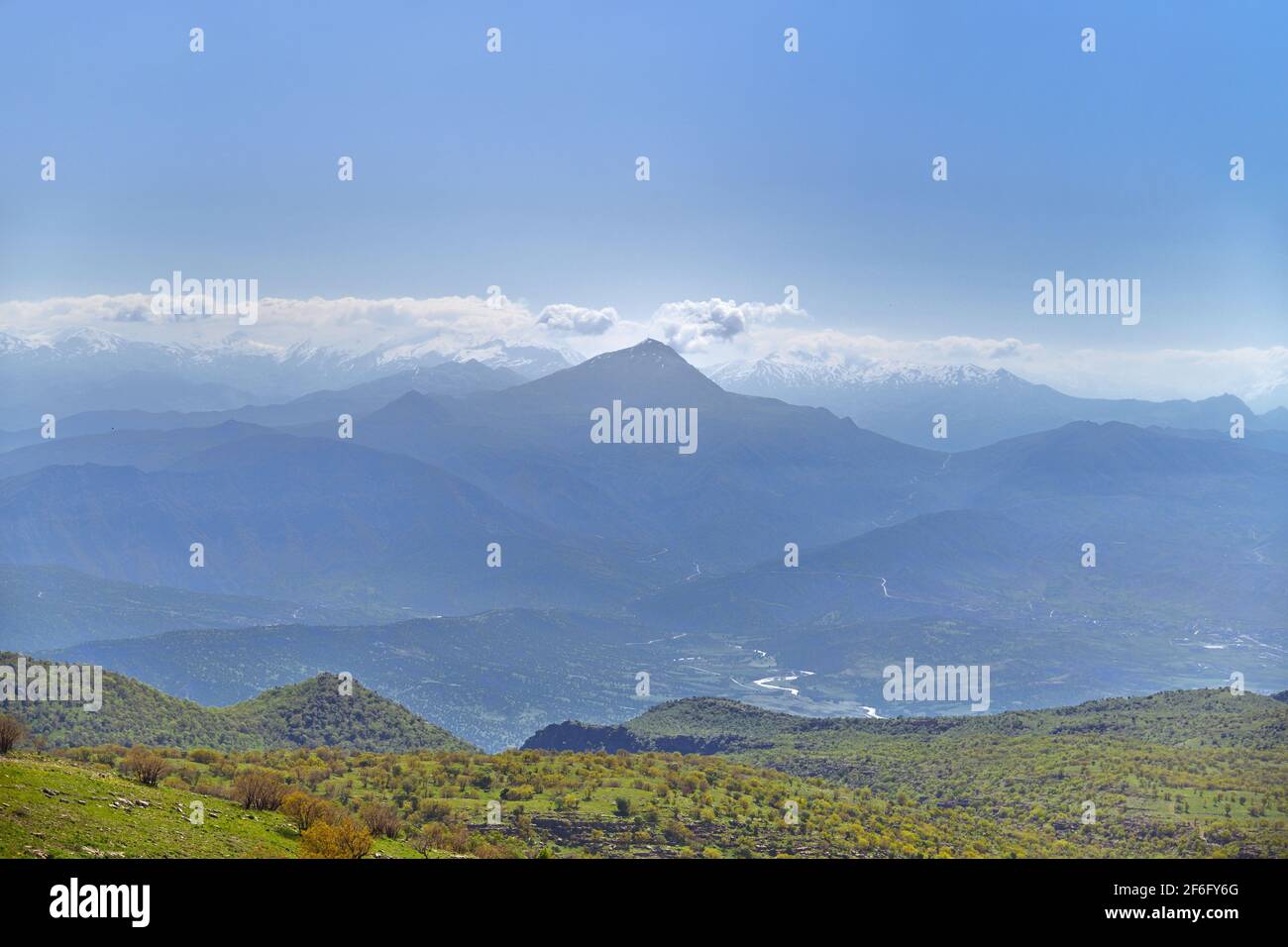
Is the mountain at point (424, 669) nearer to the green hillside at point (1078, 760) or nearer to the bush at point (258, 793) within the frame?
the green hillside at point (1078, 760)

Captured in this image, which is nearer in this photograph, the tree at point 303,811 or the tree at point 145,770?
the tree at point 303,811

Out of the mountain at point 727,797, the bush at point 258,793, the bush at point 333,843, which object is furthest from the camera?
the bush at point 258,793

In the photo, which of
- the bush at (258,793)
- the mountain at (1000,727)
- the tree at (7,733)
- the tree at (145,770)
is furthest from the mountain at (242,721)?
the bush at (258,793)

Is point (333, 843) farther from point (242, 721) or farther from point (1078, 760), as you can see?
point (1078, 760)

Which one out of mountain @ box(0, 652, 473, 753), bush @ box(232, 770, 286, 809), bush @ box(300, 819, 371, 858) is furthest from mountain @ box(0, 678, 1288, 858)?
mountain @ box(0, 652, 473, 753)

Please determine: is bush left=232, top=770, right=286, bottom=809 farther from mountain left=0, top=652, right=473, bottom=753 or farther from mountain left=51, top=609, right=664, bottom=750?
mountain left=51, top=609, right=664, bottom=750

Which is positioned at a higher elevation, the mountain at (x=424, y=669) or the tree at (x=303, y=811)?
the tree at (x=303, y=811)

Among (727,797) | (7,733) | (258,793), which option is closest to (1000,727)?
(727,797)

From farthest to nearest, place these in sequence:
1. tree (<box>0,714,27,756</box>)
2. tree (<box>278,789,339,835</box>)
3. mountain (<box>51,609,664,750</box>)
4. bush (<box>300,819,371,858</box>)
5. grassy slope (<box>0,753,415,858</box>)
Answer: mountain (<box>51,609,664,750</box>), tree (<box>0,714,27,756</box>), tree (<box>278,789,339,835</box>), bush (<box>300,819,371,858</box>), grassy slope (<box>0,753,415,858</box>)
